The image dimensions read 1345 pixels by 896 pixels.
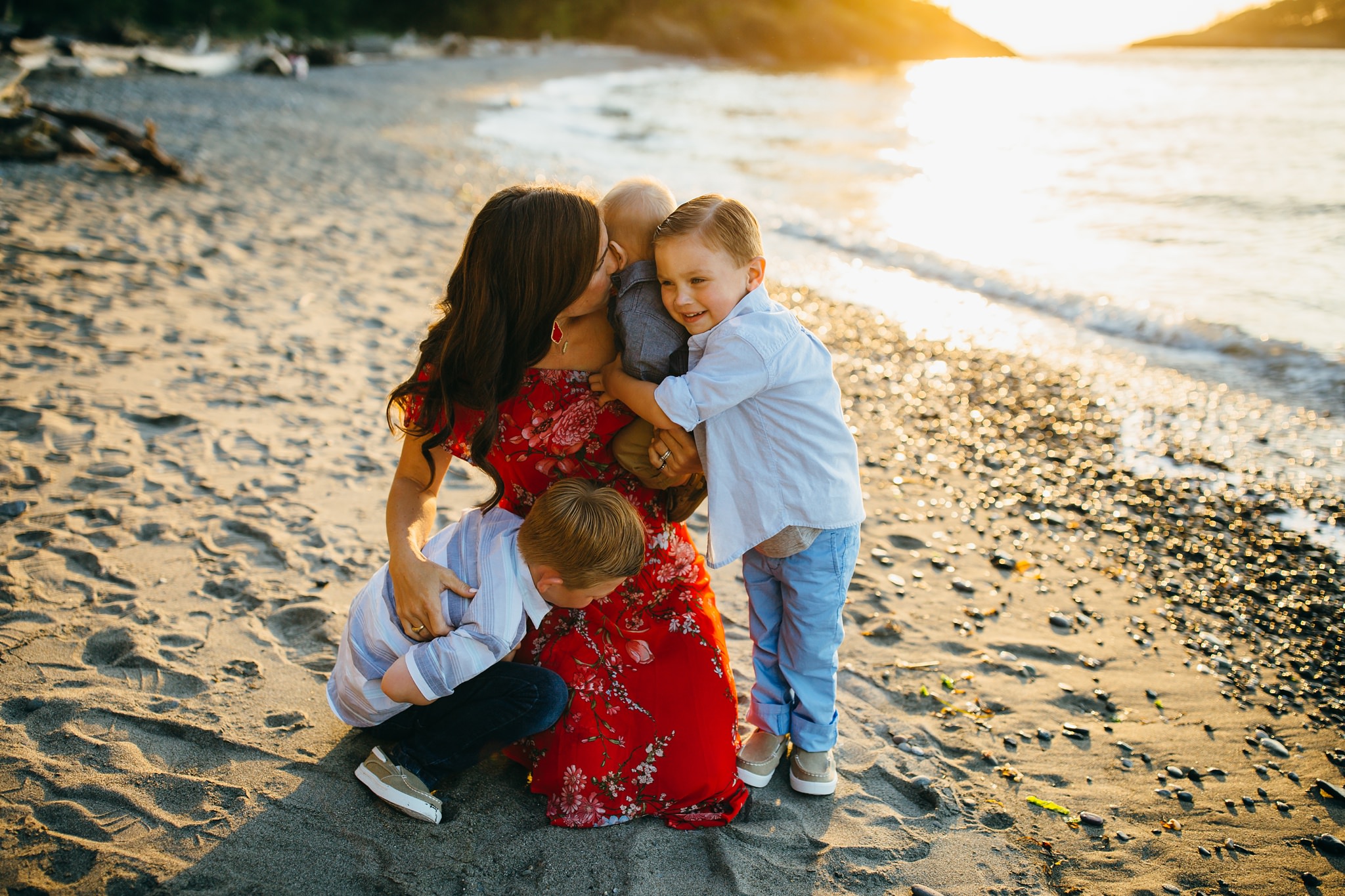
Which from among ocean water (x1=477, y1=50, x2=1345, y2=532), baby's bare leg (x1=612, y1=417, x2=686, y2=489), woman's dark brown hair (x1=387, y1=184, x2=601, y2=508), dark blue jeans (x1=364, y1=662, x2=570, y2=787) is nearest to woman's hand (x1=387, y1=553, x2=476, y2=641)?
dark blue jeans (x1=364, y1=662, x2=570, y2=787)

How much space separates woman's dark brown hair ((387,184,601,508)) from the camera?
80.5 inches

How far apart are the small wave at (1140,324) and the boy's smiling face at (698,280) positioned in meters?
6.18

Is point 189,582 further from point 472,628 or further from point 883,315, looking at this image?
point 883,315

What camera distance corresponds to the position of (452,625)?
7.09ft

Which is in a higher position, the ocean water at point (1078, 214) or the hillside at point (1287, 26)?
the hillside at point (1287, 26)

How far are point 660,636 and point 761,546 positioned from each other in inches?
16.7

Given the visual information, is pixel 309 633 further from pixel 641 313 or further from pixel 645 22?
pixel 645 22

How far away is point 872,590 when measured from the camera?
3.70 meters

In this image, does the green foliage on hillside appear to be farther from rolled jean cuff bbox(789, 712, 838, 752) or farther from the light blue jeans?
rolled jean cuff bbox(789, 712, 838, 752)

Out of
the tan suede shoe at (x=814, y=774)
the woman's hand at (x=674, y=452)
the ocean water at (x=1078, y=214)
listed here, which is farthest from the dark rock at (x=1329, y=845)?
the ocean water at (x=1078, y=214)

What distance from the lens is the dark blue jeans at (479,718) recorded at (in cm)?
218

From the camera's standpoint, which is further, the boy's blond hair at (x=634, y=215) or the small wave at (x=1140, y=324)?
the small wave at (x=1140, y=324)

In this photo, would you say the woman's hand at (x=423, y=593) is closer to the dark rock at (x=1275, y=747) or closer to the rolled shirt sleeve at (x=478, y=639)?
the rolled shirt sleeve at (x=478, y=639)

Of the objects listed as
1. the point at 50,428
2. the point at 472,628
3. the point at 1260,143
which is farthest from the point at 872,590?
the point at 1260,143
